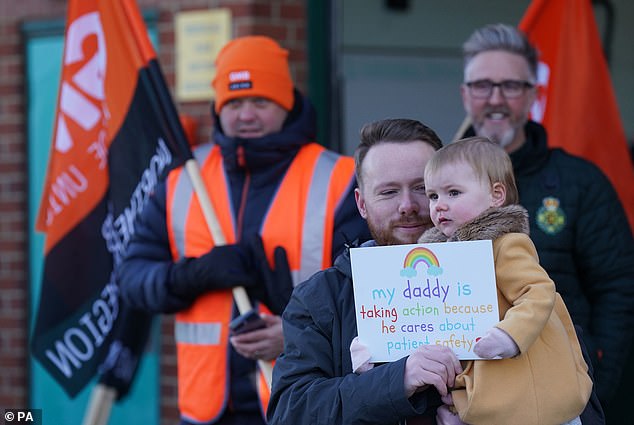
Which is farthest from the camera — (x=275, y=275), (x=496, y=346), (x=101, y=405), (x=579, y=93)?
(x=579, y=93)

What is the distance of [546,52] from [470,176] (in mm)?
2673

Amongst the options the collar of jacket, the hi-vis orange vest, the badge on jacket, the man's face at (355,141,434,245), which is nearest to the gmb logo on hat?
the collar of jacket

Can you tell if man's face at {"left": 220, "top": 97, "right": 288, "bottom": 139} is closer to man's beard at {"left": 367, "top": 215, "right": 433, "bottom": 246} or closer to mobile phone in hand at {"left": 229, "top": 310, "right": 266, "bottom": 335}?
mobile phone in hand at {"left": 229, "top": 310, "right": 266, "bottom": 335}

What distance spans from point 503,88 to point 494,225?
170 centimetres

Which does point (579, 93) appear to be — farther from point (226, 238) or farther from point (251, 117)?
point (226, 238)

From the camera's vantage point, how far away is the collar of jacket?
148 inches

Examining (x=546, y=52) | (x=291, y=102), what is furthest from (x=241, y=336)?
(x=546, y=52)

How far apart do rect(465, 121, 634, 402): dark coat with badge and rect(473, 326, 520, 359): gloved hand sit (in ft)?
4.88

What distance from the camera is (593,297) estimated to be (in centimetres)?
388

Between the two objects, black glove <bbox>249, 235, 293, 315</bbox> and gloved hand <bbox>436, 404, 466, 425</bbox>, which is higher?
black glove <bbox>249, 235, 293, 315</bbox>

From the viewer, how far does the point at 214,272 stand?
3.63 m

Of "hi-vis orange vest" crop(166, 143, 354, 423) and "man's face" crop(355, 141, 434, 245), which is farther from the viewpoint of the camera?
"hi-vis orange vest" crop(166, 143, 354, 423)

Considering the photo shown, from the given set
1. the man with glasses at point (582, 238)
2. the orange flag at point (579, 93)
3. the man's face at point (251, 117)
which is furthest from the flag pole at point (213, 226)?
the orange flag at point (579, 93)

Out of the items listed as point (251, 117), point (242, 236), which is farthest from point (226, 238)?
point (251, 117)
